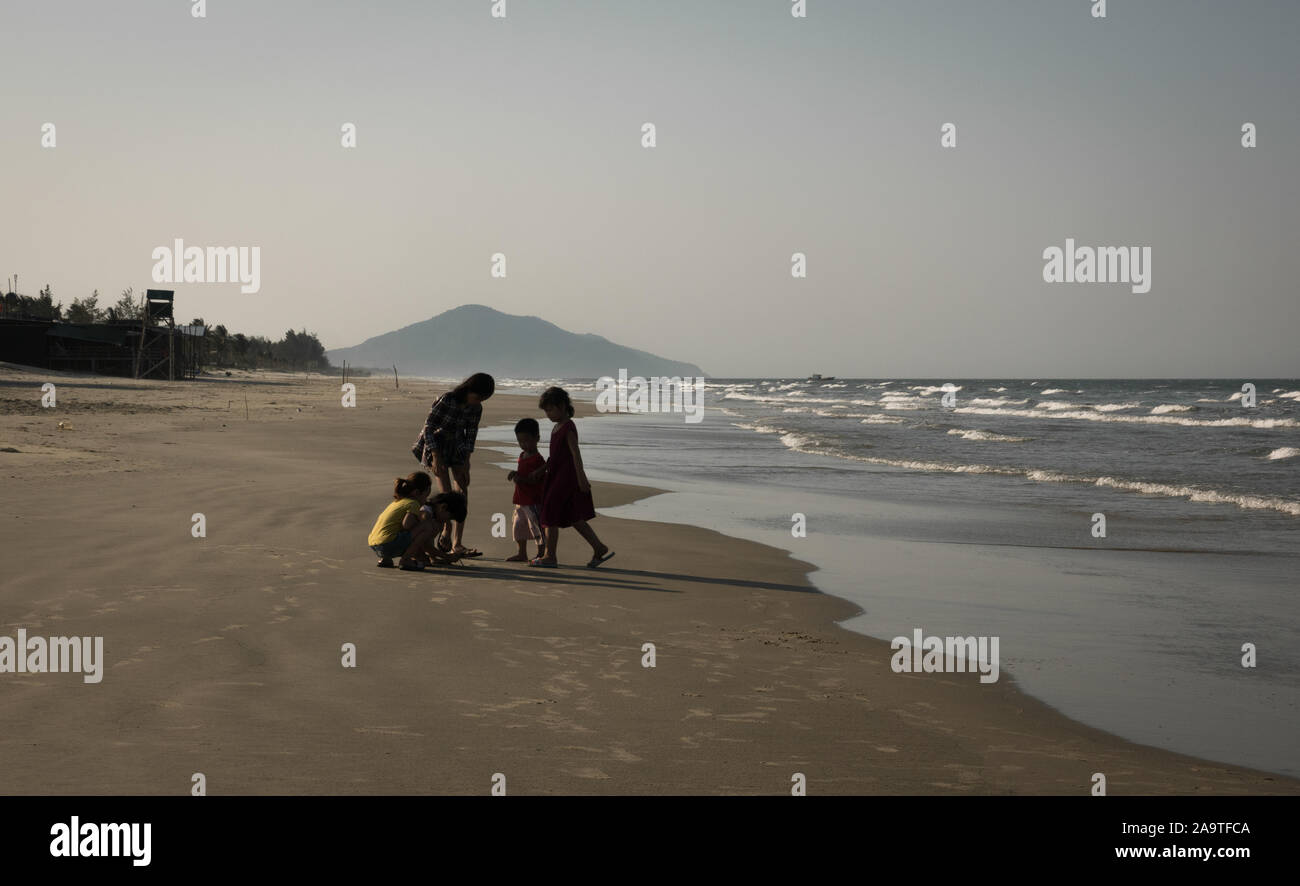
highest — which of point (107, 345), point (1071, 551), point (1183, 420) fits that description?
point (107, 345)

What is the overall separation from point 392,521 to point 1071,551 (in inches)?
304

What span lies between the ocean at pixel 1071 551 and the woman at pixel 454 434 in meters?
3.73

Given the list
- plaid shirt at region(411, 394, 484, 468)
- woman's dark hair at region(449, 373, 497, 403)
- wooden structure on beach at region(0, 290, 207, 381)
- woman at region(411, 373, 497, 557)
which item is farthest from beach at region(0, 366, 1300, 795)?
wooden structure on beach at region(0, 290, 207, 381)

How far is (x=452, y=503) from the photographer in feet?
31.4

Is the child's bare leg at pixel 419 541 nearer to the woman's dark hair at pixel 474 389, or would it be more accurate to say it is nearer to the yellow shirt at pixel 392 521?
the yellow shirt at pixel 392 521

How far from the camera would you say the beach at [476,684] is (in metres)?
4.23

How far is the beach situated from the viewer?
13.9 feet

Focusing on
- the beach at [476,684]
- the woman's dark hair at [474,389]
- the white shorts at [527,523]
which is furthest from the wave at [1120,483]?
the woman's dark hair at [474,389]

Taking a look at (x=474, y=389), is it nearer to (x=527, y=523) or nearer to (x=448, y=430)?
(x=448, y=430)

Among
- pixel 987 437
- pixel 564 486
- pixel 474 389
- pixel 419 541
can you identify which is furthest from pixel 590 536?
pixel 987 437

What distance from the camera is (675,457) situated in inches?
976

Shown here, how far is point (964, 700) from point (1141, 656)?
196 cm
